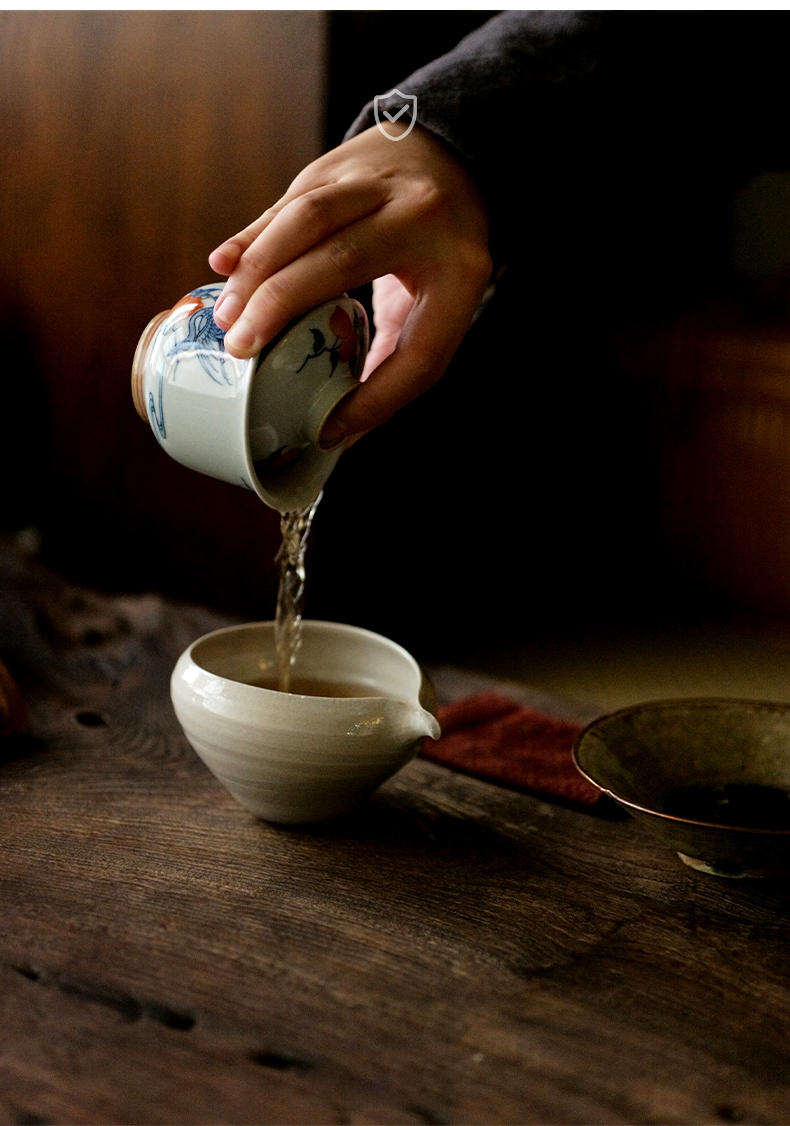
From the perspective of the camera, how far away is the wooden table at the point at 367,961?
0.67m

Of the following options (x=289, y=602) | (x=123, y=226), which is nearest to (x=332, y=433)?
(x=289, y=602)

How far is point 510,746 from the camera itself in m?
1.16

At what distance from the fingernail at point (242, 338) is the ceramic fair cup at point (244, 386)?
0.04 feet

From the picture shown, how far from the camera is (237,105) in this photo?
1.73 metres

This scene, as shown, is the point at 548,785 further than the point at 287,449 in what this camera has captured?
Yes

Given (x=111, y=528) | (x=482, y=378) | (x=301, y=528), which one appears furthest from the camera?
(x=482, y=378)

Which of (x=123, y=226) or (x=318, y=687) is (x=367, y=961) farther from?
(x=123, y=226)

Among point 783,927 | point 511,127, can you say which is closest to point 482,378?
point 511,127

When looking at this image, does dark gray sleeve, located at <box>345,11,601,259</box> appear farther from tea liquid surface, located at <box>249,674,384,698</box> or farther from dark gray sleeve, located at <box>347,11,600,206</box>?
tea liquid surface, located at <box>249,674,384,698</box>

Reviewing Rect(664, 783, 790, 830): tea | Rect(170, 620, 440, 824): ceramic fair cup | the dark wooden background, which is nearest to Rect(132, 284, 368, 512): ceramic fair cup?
Rect(170, 620, 440, 824): ceramic fair cup

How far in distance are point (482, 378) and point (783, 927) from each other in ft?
5.34

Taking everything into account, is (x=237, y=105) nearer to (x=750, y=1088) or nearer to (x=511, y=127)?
(x=511, y=127)

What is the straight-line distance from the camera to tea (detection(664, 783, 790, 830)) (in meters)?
0.93
